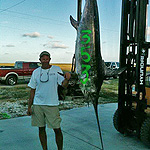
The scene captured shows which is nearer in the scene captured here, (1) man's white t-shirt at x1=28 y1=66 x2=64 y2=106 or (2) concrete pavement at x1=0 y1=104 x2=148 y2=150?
(1) man's white t-shirt at x1=28 y1=66 x2=64 y2=106

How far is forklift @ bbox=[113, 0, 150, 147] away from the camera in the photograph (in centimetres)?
328

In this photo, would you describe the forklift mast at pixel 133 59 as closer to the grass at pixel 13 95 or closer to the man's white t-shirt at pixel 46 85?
the man's white t-shirt at pixel 46 85

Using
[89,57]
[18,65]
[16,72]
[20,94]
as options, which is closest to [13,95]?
[20,94]

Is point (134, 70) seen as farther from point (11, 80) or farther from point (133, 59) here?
point (11, 80)

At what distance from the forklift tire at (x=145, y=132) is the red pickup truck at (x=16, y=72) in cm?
1140

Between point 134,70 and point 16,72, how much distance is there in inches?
440

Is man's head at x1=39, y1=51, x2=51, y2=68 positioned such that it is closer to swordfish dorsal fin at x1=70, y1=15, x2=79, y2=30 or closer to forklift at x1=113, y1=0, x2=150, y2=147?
swordfish dorsal fin at x1=70, y1=15, x2=79, y2=30

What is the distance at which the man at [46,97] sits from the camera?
2645mm

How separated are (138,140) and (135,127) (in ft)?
0.79

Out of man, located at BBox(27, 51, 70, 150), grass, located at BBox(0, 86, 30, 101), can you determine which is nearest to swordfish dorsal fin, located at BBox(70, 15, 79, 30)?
man, located at BBox(27, 51, 70, 150)

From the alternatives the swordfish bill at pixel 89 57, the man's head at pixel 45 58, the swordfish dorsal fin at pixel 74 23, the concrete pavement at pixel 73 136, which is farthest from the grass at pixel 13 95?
the swordfish bill at pixel 89 57

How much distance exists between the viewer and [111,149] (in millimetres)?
3096

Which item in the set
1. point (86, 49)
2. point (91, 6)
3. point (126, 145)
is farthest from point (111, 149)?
point (91, 6)

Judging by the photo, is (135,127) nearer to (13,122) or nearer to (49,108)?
(49,108)
